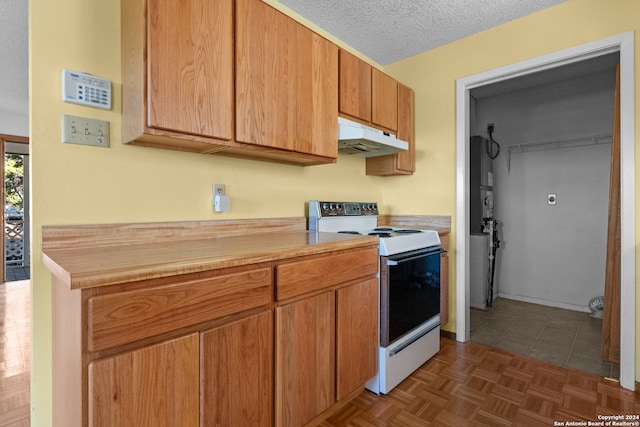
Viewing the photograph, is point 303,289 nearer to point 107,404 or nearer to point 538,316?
point 107,404

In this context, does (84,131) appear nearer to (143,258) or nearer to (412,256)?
(143,258)

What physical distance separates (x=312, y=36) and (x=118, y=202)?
1349 millimetres

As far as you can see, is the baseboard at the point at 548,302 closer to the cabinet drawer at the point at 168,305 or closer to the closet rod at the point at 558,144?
the closet rod at the point at 558,144

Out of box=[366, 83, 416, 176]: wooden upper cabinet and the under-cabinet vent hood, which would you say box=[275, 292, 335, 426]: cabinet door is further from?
box=[366, 83, 416, 176]: wooden upper cabinet

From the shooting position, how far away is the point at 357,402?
1745 mm

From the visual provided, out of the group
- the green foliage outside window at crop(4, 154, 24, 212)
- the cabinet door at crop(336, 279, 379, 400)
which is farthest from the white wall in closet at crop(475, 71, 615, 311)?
the green foliage outside window at crop(4, 154, 24, 212)

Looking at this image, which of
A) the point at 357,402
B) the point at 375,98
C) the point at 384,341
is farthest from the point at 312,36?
the point at 357,402

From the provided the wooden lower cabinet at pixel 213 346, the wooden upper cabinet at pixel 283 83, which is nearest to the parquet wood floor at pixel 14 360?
the wooden lower cabinet at pixel 213 346

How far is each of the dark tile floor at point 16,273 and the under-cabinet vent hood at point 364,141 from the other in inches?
208

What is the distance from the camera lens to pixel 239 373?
1.15m

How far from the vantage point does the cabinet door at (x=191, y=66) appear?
1243mm

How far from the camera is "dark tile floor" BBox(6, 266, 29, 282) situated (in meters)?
4.72

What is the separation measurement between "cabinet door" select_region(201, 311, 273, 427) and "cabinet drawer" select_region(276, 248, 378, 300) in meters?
0.14

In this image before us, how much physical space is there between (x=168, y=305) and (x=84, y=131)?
2.89 ft
